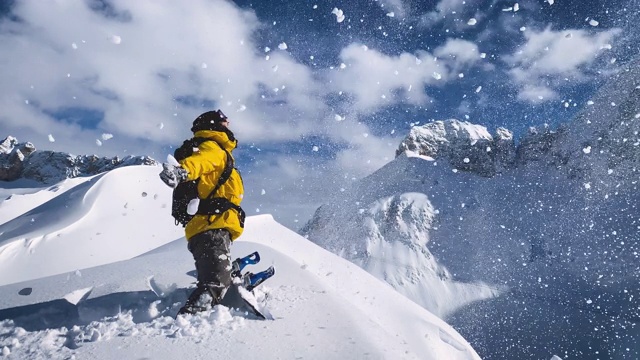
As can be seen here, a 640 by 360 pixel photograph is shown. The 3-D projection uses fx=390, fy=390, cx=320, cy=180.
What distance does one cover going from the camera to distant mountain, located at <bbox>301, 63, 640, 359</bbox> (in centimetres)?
7781

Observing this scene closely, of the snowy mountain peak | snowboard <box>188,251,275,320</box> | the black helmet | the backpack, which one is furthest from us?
the snowy mountain peak

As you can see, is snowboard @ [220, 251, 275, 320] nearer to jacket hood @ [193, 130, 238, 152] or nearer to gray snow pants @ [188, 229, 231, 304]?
gray snow pants @ [188, 229, 231, 304]

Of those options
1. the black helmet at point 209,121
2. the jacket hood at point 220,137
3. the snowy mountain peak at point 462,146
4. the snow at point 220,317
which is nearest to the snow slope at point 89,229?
the snow at point 220,317

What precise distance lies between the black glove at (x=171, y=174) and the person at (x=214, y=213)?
0.43 meters

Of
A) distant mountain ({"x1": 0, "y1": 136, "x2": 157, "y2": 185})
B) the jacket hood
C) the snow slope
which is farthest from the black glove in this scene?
distant mountain ({"x1": 0, "y1": 136, "x2": 157, "y2": 185})

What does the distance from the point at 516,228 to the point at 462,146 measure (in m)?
35.9

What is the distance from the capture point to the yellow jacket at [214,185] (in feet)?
10.2

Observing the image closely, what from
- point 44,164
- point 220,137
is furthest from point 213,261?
point 44,164

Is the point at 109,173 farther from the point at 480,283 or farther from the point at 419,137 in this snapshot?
the point at 419,137

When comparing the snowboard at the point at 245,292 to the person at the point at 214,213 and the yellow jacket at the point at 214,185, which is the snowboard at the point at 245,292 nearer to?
the person at the point at 214,213

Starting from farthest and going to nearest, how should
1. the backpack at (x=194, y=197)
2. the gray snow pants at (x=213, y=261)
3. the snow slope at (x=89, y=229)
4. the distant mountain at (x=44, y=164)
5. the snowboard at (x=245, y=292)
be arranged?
the distant mountain at (x=44, y=164) → the snow slope at (x=89, y=229) → the backpack at (x=194, y=197) → the gray snow pants at (x=213, y=261) → the snowboard at (x=245, y=292)

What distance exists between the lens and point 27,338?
2613 millimetres

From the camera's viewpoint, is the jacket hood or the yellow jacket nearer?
the yellow jacket

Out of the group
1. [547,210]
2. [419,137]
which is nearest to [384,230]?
[419,137]
